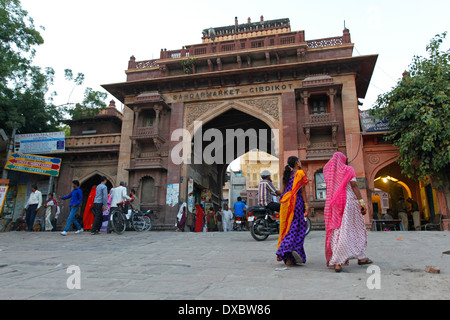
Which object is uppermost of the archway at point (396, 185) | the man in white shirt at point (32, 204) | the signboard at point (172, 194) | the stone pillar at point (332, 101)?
the stone pillar at point (332, 101)

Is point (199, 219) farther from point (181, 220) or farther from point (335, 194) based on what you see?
point (335, 194)

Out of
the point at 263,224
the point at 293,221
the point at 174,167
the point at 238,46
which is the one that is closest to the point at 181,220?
the point at 174,167

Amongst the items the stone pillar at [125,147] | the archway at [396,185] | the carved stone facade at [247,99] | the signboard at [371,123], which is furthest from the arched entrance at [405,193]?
the stone pillar at [125,147]

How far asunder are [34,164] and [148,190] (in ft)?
19.1

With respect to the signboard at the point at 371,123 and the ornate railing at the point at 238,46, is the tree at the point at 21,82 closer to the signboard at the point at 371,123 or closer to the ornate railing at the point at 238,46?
the ornate railing at the point at 238,46

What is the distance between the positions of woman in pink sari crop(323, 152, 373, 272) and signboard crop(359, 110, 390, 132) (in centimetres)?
1011

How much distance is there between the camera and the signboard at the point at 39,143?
1588 centimetres

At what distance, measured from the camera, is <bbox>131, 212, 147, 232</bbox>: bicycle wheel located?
432 inches

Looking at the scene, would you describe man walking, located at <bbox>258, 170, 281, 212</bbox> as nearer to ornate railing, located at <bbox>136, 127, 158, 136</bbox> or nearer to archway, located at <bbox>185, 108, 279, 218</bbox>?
archway, located at <bbox>185, 108, 279, 218</bbox>

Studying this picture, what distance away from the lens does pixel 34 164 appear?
15422mm

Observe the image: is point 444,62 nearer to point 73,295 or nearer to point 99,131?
point 73,295

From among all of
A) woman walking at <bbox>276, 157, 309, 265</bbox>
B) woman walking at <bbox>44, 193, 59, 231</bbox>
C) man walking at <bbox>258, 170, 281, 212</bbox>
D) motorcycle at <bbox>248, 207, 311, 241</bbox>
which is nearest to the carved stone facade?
woman walking at <bbox>44, 193, 59, 231</bbox>
